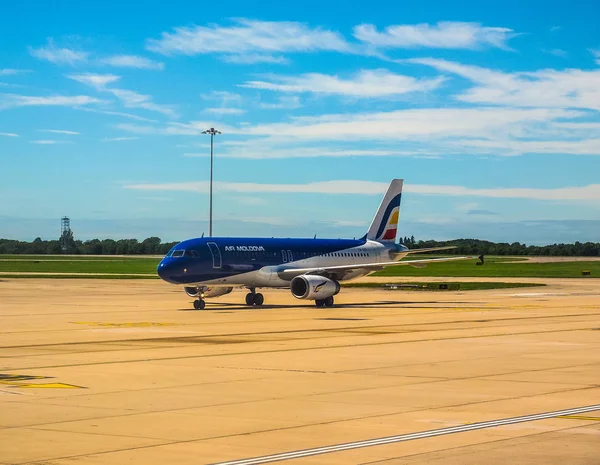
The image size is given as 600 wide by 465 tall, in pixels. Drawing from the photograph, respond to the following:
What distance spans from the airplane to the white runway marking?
3224cm

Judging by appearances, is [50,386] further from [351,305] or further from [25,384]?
[351,305]

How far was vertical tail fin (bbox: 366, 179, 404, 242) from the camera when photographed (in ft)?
196

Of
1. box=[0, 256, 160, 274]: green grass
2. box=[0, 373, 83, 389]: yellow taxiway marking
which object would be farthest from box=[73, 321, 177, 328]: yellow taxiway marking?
box=[0, 256, 160, 274]: green grass

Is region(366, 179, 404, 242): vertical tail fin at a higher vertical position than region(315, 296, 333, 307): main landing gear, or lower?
higher

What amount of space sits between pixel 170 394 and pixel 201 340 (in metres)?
11.5

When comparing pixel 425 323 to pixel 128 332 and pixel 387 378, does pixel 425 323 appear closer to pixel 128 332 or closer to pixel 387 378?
pixel 128 332

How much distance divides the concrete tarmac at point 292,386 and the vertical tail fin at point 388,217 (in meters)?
18.4

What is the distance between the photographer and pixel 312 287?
48906mm

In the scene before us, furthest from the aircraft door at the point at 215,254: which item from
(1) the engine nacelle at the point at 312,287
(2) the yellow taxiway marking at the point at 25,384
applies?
(2) the yellow taxiway marking at the point at 25,384

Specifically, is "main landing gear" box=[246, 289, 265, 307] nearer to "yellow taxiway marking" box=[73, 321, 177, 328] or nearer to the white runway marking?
"yellow taxiway marking" box=[73, 321, 177, 328]

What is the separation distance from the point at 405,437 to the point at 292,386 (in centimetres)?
569

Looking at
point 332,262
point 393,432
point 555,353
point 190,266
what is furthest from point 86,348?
point 332,262

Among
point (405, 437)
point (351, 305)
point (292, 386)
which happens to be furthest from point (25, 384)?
point (351, 305)

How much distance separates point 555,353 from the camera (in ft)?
84.8
